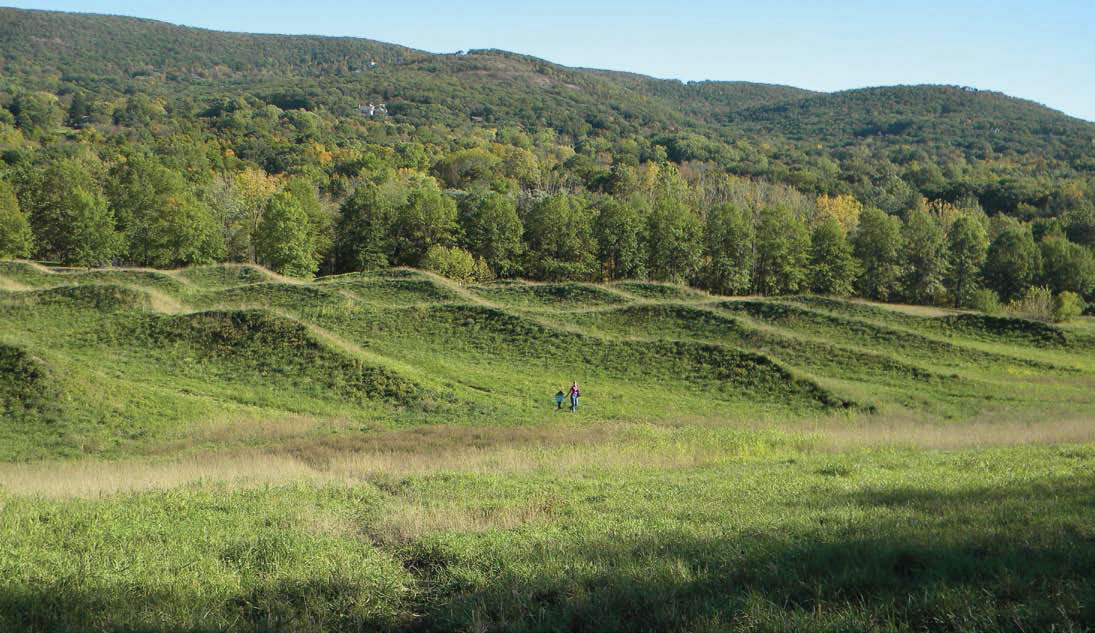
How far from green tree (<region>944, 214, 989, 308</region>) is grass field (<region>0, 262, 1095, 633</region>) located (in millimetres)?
23685

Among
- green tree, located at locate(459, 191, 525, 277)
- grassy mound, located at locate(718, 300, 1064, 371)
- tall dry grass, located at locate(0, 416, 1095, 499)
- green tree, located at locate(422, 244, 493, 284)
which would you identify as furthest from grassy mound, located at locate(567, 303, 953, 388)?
green tree, located at locate(459, 191, 525, 277)

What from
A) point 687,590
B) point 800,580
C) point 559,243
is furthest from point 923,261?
point 687,590

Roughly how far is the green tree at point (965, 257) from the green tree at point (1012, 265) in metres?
1.04

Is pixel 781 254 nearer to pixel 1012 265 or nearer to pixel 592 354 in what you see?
pixel 1012 265

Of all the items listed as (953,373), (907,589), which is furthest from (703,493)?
(953,373)

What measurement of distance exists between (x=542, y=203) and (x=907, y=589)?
2578 inches

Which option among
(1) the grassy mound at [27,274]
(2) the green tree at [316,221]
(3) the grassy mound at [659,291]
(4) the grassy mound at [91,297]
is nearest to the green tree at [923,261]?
(3) the grassy mound at [659,291]

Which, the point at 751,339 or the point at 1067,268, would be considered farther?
the point at 1067,268

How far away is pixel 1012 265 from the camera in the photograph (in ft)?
214

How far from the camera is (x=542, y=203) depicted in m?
70.1

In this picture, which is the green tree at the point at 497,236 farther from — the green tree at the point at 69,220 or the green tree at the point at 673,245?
the green tree at the point at 69,220

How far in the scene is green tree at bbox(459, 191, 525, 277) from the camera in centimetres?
6869

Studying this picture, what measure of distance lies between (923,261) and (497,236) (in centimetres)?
3649

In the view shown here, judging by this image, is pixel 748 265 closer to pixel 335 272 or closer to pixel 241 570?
pixel 335 272
